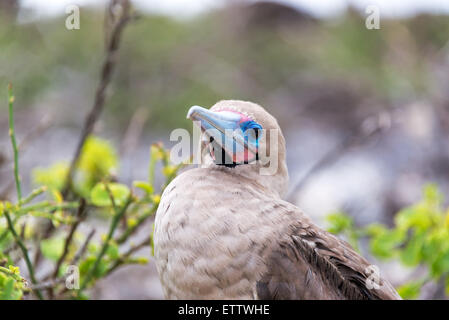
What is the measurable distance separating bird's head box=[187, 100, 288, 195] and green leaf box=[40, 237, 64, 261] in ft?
1.86

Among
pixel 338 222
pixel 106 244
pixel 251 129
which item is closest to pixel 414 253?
pixel 338 222

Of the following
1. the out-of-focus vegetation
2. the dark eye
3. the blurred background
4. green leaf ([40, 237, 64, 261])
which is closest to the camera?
the dark eye

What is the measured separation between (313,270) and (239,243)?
0.67ft

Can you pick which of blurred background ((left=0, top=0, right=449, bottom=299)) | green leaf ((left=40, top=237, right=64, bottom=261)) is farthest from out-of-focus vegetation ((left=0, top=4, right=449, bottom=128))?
green leaf ((left=40, top=237, right=64, bottom=261))

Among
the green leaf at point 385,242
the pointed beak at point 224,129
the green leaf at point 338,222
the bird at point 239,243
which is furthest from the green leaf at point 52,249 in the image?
the green leaf at point 385,242

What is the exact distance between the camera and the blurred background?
4750 mm

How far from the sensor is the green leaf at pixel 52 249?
1.87m

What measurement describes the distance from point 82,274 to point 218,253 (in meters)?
0.61

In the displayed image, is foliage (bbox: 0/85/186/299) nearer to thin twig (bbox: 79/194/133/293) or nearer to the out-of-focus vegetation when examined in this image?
thin twig (bbox: 79/194/133/293)

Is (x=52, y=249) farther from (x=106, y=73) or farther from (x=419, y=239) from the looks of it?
(x=419, y=239)

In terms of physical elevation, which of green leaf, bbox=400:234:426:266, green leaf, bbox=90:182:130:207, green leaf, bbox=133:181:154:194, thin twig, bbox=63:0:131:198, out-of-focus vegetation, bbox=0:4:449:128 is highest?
out-of-focus vegetation, bbox=0:4:449:128

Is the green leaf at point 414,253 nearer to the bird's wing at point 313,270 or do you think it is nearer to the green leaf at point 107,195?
the bird's wing at point 313,270

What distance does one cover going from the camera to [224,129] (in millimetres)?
1614
